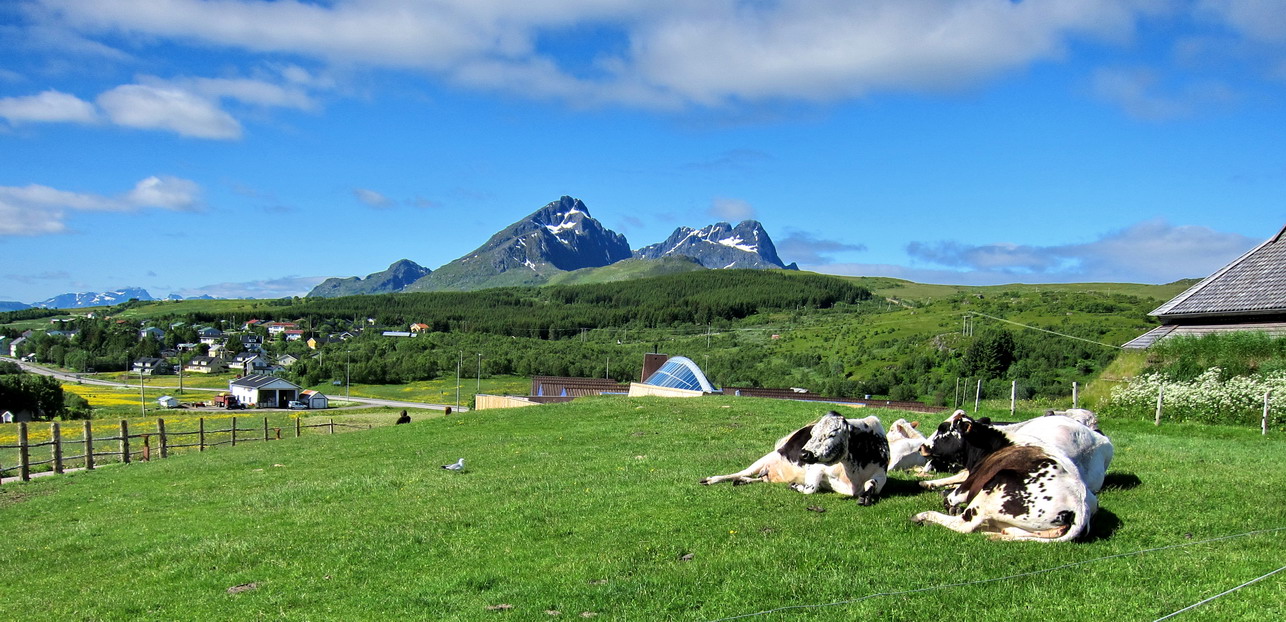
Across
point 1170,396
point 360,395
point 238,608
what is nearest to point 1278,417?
point 1170,396

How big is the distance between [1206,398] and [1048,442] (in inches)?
662

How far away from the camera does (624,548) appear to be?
31.4ft

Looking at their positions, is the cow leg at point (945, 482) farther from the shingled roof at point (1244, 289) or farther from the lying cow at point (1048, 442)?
the shingled roof at point (1244, 289)

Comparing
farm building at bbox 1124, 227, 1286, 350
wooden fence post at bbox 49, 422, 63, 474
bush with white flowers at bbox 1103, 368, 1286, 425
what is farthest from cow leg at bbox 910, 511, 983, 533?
wooden fence post at bbox 49, 422, 63, 474

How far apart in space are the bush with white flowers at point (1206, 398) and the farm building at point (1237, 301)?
2.64 meters

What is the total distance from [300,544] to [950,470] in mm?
9568

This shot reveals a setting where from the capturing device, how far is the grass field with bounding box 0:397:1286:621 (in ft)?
24.3

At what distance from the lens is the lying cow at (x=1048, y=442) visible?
1042 centimetres

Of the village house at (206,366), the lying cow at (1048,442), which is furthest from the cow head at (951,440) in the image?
the village house at (206,366)

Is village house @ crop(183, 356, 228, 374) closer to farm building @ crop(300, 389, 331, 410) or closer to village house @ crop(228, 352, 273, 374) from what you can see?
village house @ crop(228, 352, 273, 374)

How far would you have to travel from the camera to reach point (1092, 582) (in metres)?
7.30

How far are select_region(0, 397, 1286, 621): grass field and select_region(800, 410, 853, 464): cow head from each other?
60cm

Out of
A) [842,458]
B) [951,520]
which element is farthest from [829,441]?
[951,520]

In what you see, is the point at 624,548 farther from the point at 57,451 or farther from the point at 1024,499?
the point at 57,451
